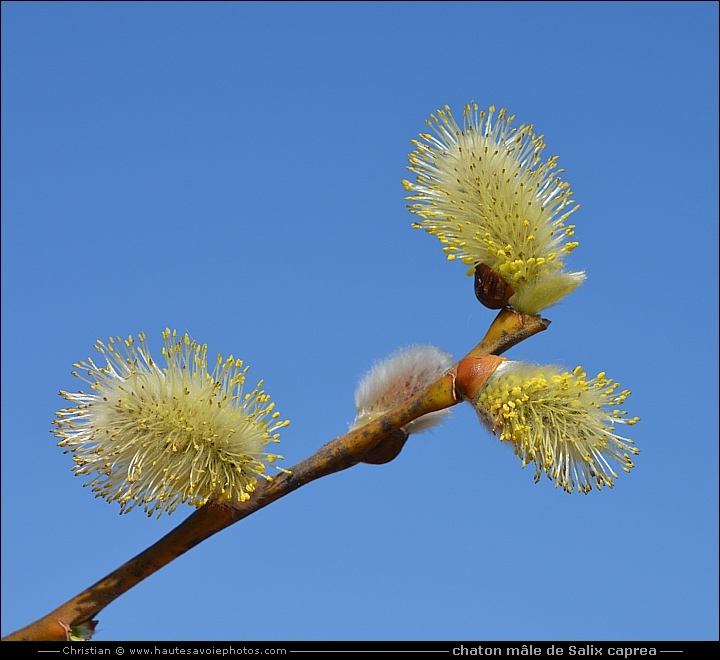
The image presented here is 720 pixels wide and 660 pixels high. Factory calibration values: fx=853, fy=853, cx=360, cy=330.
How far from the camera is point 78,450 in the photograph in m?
1.83

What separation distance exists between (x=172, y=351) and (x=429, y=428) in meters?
0.61

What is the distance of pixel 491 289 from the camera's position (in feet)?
6.23

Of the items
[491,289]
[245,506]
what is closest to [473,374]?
[491,289]

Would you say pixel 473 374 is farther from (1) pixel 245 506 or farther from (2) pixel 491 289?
(1) pixel 245 506

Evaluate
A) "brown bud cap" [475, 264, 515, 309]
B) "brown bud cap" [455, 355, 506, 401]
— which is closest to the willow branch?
"brown bud cap" [455, 355, 506, 401]

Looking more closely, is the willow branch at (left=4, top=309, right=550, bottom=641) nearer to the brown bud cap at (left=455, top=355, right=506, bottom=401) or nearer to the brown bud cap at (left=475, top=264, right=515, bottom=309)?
the brown bud cap at (left=455, top=355, right=506, bottom=401)

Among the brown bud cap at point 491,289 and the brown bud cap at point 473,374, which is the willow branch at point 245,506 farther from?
the brown bud cap at point 491,289

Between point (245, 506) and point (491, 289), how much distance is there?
2.36 ft

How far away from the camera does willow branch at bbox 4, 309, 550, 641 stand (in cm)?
180

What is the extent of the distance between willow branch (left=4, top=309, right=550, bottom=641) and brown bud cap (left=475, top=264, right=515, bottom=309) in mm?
107

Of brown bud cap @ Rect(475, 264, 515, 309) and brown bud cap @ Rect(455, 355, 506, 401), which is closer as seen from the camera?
brown bud cap @ Rect(455, 355, 506, 401)

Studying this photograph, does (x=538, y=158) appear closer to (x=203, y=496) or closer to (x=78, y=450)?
(x=203, y=496)
